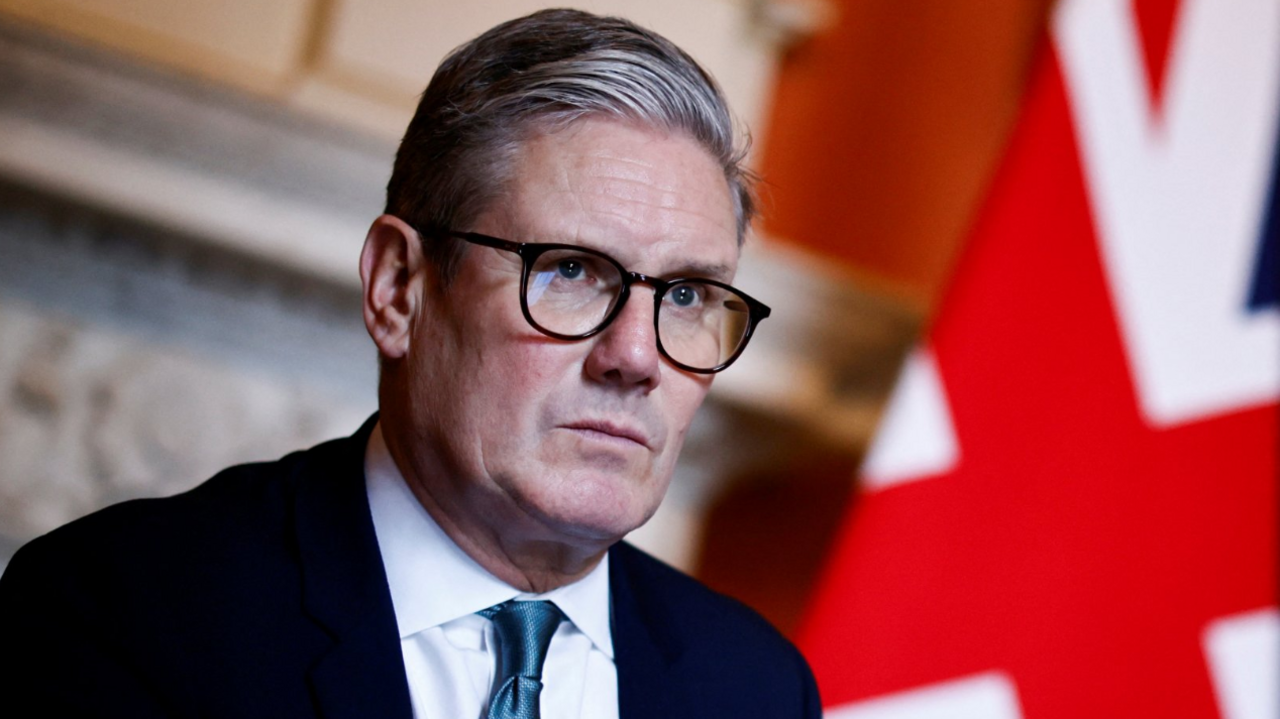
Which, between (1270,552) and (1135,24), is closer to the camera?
(1270,552)

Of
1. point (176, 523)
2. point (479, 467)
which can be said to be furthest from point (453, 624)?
point (176, 523)

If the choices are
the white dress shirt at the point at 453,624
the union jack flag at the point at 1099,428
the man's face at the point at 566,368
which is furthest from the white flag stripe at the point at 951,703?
the man's face at the point at 566,368

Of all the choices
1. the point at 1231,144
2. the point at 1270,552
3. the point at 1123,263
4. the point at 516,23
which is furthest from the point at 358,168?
the point at 1270,552

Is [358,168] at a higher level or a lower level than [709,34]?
lower

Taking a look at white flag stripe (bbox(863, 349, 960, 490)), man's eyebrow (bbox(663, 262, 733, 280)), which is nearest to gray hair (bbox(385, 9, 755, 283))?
man's eyebrow (bbox(663, 262, 733, 280))

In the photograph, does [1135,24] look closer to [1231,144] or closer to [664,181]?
[1231,144]

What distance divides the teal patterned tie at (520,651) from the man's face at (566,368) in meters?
0.09

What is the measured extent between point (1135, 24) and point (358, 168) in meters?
1.17

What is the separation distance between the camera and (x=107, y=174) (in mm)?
1862

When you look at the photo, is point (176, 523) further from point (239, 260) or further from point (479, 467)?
point (239, 260)

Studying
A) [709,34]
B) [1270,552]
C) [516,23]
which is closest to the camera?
[516,23]

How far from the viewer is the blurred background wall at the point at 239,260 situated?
1873mm

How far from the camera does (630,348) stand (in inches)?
43.9

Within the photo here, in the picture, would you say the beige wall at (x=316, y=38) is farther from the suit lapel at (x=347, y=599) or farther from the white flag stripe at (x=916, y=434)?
the suit lapel at (x=347, y=599)
